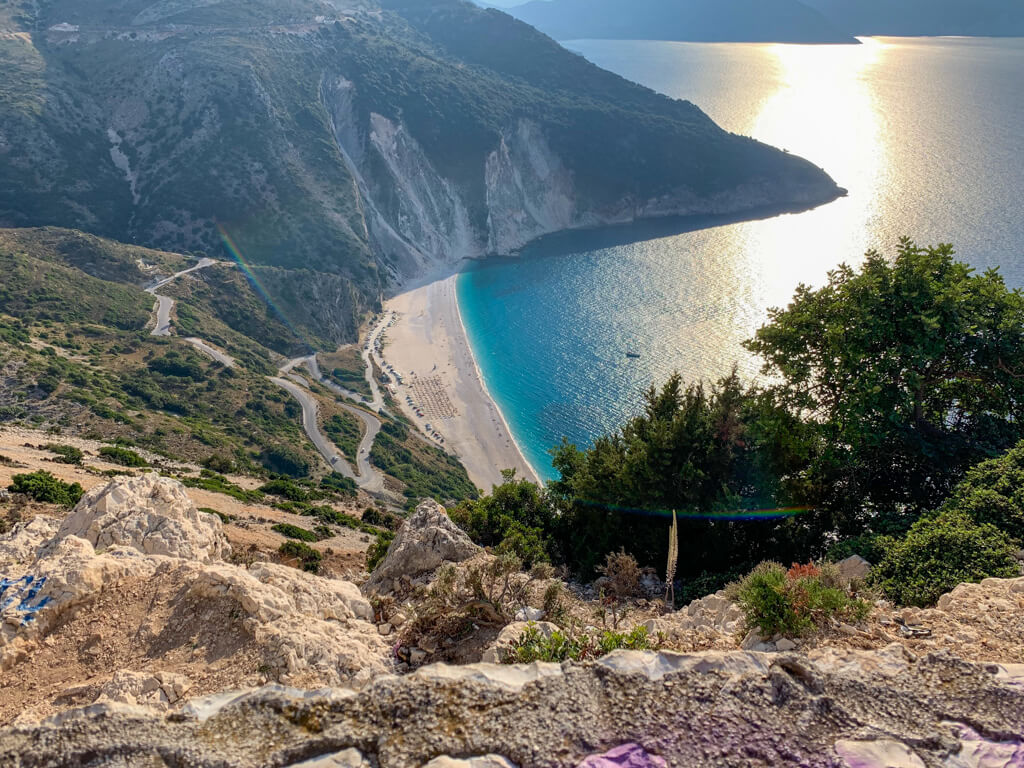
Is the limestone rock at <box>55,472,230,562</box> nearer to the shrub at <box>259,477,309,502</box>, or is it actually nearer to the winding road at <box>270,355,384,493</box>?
the shrub at <box>259,477,309,502</box>

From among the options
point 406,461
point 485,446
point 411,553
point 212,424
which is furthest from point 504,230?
point 411,553

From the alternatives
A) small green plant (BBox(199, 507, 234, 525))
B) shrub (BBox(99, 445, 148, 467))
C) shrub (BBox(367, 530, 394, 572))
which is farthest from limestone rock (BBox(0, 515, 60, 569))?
shrub (BBox(99, 445, 148, 467))

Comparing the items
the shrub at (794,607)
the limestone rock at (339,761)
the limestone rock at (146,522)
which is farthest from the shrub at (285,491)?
the limestone rock at (339,761)

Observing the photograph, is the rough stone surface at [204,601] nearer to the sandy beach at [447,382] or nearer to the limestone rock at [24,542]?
the limestone rock at [24,542]

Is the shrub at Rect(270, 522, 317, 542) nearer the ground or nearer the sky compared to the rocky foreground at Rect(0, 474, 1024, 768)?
nearer the ground

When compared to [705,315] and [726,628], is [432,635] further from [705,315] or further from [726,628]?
[705,315]

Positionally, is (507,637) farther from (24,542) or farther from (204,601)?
(24,542)
